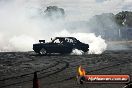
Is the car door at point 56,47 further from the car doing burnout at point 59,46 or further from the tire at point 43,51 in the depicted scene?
the tire at point 43,51

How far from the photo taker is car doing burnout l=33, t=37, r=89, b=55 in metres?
26.3

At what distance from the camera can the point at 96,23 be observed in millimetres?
85188

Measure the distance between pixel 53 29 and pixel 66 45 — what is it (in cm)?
2218

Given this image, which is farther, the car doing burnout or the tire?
the tire

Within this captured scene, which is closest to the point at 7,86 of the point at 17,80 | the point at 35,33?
the point at 17,80

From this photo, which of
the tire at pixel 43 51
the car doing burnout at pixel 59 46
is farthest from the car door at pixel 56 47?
the tire at pixel 43 51

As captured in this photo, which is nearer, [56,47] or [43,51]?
[56,47]

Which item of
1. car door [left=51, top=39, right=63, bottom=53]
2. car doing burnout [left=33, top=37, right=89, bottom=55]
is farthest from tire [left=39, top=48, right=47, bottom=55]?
car door [left=51, top=39, right=63, bottom=53]

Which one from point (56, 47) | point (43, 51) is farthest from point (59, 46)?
point (43, 51)

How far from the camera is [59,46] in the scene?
2638cm

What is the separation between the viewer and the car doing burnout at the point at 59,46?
86.4ft

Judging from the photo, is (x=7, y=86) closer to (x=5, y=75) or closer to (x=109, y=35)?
(x=5, y=75)

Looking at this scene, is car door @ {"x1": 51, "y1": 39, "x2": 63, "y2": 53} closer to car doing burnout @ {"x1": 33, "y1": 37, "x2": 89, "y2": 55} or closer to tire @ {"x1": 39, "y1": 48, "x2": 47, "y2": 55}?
→ car doing burnout @ {"x1": 33, "y1": 37, "x2": 89, "y2": 55}

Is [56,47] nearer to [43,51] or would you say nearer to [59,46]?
[59,46]
